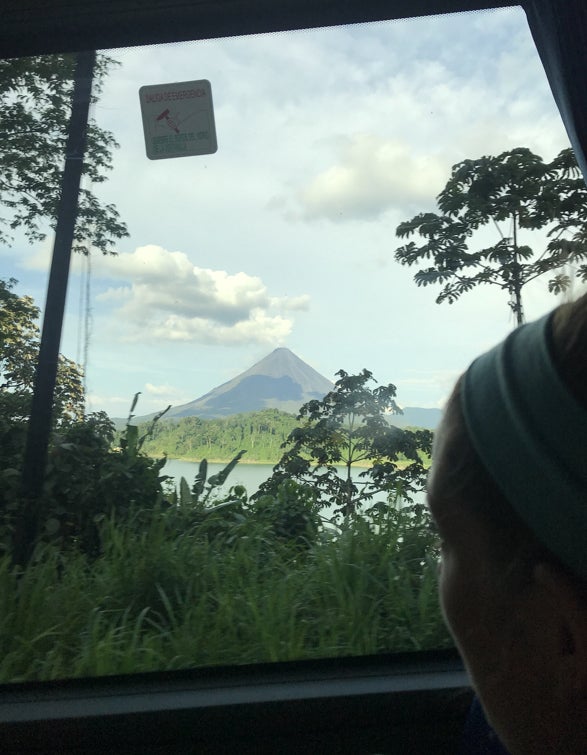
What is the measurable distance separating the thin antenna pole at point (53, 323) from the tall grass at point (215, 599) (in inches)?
4.1

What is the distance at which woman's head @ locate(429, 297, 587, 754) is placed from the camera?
20.7 inches

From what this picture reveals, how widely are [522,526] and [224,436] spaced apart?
136 cm

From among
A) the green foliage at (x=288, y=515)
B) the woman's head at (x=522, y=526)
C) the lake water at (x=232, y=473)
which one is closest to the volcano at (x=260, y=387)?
the lake water at (x=232, y=473)

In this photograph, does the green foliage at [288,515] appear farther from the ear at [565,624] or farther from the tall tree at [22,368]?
the ear at [565,624]

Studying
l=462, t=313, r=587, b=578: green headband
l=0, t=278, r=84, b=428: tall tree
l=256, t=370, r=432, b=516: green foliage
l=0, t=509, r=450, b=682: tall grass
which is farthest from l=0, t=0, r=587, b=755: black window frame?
l=462, t=313, r=587, b=578: green headband

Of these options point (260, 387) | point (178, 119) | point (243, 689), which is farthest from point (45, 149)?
point (243, 689)

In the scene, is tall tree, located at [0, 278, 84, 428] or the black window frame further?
tall tree, located at [0, 278, 84, 428]

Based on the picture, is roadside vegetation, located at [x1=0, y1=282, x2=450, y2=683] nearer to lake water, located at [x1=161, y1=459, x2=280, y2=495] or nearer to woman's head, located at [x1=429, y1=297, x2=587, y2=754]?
lake water, located at [x1=161, y1=459, x2=280, y2=495]

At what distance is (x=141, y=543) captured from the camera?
1.81 meters

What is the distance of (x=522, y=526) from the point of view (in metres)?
0.55

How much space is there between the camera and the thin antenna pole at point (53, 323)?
5.81 ft

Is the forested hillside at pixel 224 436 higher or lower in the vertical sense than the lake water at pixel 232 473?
higher

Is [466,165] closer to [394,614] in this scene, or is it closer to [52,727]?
[394,614]

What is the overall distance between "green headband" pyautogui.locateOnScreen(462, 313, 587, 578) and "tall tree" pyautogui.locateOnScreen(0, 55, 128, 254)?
4.79 feet
